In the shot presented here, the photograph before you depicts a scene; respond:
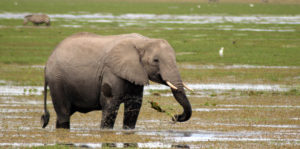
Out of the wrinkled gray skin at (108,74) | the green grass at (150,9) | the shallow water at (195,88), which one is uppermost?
the wrinkled gray skin at (108,74)

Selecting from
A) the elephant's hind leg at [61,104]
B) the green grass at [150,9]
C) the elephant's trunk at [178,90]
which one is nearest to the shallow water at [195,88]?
the elephant's hind leg at [61,104]

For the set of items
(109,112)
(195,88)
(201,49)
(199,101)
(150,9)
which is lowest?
(150,9)

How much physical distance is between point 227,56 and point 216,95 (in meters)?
11.9

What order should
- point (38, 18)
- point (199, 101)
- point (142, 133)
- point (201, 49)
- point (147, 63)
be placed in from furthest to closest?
point (38, 18) → point (201, 49) → point (199, 101) → point (147, 63) → point (142, 133)

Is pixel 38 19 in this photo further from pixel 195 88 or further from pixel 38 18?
pixel 195 88

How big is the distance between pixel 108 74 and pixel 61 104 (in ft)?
4.77

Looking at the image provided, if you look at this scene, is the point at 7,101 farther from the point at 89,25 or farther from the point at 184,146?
the point at 89,25

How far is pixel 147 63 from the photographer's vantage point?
13.4 metres

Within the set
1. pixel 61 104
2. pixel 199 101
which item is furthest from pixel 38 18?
pixel 61 104

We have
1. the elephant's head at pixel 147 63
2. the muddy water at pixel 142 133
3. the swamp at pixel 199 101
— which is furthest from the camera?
the elephant's head at pixel 147 63

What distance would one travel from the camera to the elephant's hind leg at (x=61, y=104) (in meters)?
14.2

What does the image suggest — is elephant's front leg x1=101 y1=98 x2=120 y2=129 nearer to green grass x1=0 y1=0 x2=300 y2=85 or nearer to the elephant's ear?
the elephant's ear

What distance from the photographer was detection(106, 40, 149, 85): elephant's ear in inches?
518

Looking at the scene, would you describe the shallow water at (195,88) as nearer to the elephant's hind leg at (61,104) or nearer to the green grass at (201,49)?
the green grass at (201,49)
